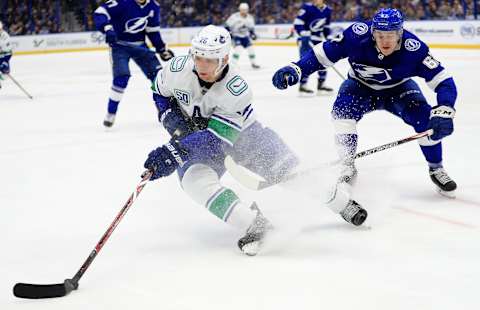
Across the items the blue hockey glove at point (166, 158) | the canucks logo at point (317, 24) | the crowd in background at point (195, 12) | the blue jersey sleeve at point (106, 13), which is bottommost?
the crowd in background at point (195, 12)

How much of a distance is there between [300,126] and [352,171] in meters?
2.39

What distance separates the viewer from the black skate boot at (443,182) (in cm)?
352

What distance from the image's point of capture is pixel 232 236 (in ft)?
9.99

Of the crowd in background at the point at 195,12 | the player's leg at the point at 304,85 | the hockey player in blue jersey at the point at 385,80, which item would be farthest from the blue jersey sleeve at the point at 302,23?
the crowd in background at the point at 195,12

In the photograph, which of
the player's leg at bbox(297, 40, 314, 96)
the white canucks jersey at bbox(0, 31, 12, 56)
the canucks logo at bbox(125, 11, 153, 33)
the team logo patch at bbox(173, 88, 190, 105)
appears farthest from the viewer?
the white canucks jersey at bbox(0, 31, 12, 56)

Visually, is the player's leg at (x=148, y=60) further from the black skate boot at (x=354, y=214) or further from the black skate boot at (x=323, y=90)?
the black skate boot at (x=354, y=214)

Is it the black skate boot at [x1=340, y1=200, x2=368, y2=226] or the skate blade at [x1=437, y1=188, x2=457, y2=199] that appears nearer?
the black skate boot at [x1=340, y1=200, x2=368, y2=226]

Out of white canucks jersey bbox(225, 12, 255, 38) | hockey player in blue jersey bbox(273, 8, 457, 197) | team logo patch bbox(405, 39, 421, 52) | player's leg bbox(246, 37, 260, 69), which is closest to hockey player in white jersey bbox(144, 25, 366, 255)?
hockey player in blue jersey bbox(273, 8, 457, 197)

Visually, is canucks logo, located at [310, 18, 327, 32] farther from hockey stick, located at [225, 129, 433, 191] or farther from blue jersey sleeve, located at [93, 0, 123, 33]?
hockey stick, located at [225, 129, 433, 191]

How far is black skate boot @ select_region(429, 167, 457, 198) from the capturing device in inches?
139

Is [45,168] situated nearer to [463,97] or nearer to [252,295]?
[252,295]

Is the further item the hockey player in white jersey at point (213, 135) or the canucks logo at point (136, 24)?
the canucks logo at point (136, 24)

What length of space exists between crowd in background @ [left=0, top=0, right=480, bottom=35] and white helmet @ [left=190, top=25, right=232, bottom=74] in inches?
424

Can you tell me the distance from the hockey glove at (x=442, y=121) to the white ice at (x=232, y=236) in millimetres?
401
